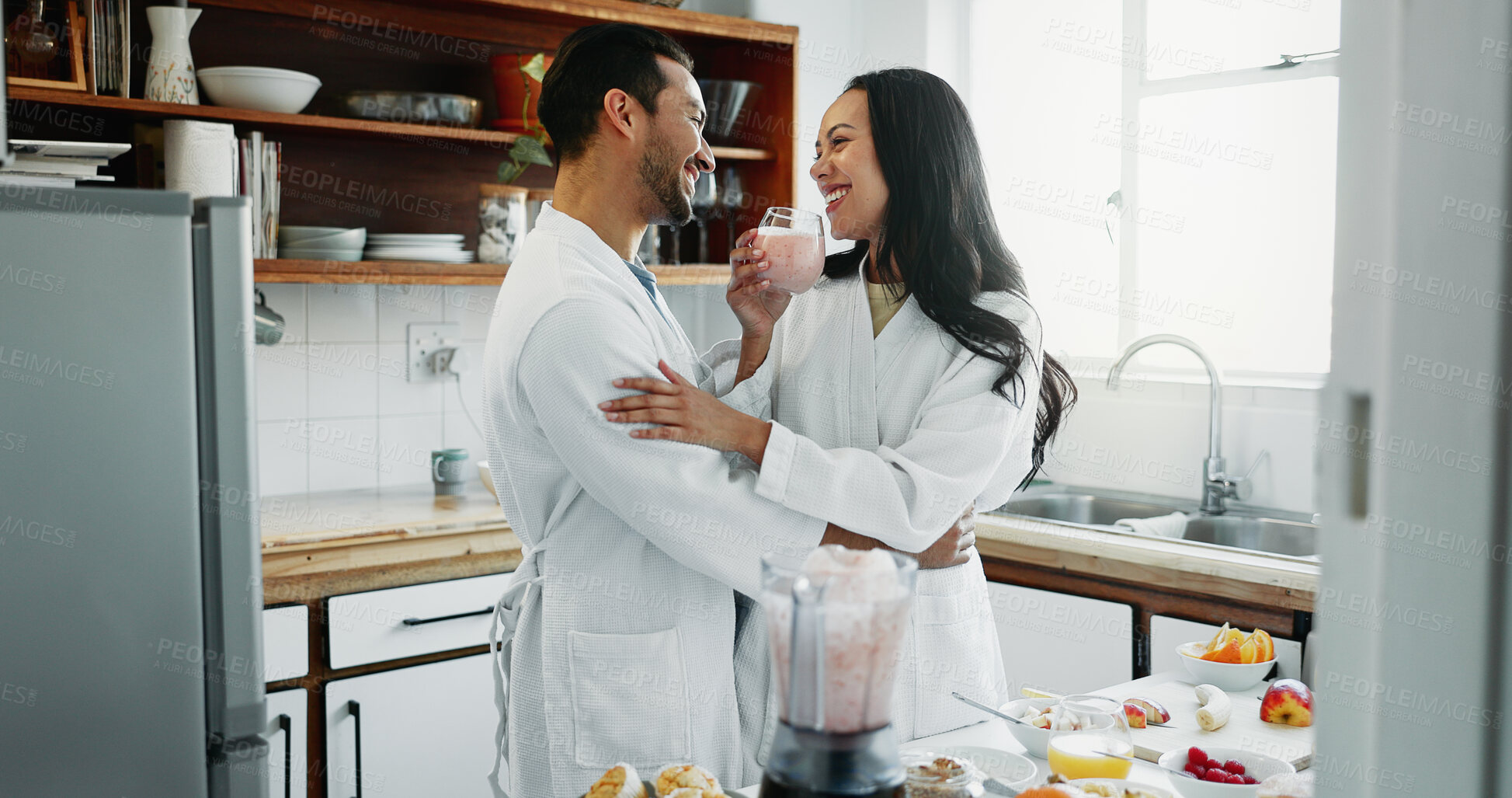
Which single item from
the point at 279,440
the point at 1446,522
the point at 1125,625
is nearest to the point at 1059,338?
the point at 1125,625

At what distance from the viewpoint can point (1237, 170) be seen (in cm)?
304

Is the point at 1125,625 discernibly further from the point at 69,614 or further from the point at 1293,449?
the point at 69,614

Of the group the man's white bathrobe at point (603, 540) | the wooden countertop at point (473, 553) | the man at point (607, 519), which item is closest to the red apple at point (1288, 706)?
the man at point (607, 519)

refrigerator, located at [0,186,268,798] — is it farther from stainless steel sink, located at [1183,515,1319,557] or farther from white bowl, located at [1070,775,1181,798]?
stainless steel sink, located at [1183,515,1319,557]

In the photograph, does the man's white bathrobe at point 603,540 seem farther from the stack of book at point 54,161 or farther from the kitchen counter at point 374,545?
the kitchen counter at point 374,545

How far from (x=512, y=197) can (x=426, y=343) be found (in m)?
0.55

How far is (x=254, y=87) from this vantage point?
8.25ft

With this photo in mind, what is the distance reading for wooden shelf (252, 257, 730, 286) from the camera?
251cm

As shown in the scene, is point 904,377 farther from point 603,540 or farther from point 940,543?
point 603,540

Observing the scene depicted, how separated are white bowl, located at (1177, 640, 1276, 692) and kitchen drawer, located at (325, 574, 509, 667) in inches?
57.5

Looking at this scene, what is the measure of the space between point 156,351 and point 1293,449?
265 centimetres

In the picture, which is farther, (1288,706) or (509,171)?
(509,171)

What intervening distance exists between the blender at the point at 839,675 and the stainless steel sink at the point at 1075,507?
7.96 feet

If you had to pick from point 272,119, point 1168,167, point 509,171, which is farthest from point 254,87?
point 1168,167
